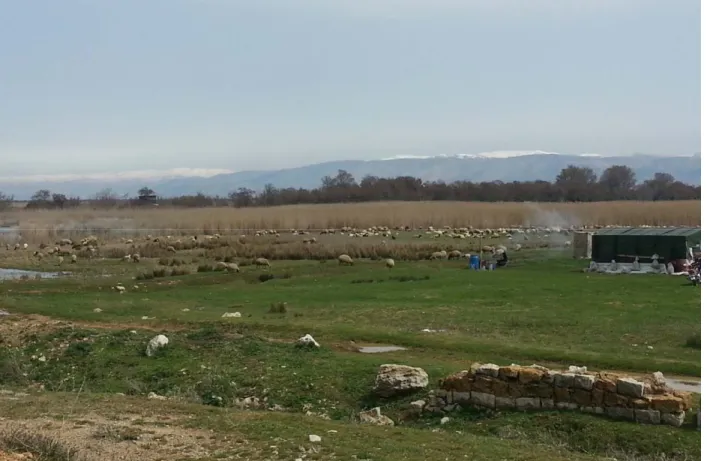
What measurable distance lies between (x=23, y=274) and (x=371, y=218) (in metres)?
42.3

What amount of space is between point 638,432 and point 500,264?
28.2 meters

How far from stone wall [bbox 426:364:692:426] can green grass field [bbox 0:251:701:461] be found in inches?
11.3

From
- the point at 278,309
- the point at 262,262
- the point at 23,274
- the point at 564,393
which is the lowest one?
the point at 23,274

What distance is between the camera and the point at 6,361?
1708cm

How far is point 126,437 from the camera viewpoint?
9703 millimetres

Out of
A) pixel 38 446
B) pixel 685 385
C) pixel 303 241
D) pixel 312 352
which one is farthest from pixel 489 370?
pixel 303 241

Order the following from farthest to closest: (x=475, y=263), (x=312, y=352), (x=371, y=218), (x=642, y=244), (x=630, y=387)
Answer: (x=371, y=218)
(x=475, y=263)
(x=642, y=244)
(x=312, y=352)
(x=630, y=387)

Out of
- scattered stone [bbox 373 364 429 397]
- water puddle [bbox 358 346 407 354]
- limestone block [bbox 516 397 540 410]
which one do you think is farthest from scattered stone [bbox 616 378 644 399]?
water puddle [bbox 358 346 407 354]

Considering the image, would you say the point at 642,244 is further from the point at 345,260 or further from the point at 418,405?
the point at 418,405

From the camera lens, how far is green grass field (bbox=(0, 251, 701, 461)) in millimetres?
10734

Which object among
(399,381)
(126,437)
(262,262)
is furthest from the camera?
(262,262)

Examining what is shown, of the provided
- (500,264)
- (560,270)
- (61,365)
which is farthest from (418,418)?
(500,264)

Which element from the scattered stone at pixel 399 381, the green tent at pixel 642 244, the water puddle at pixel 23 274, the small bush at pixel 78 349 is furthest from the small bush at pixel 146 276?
the scattered stone at pixel 399 381

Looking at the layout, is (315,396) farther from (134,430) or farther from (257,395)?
(134,430)
